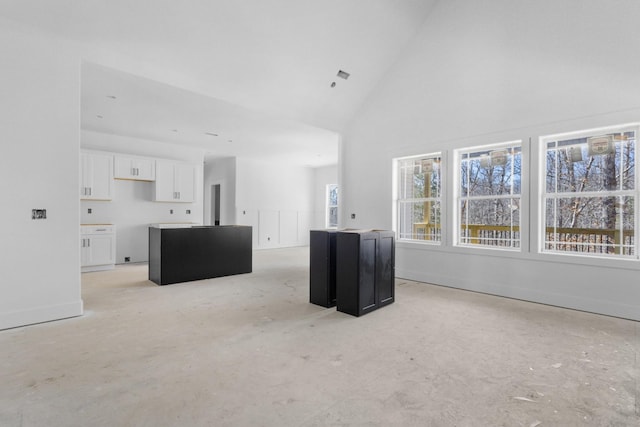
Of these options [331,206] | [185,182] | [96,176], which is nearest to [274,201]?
[331,206]

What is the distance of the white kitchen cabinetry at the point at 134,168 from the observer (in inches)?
254

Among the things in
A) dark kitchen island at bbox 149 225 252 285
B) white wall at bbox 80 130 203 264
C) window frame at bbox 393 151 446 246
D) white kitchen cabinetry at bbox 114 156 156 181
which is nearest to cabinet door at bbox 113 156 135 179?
white kitchen cabinetry at bbox 114 156 156 181

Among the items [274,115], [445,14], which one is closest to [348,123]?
[274,115]

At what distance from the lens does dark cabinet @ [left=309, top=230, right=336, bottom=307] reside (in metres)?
3.78

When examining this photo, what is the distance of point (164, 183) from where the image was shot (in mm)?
7125

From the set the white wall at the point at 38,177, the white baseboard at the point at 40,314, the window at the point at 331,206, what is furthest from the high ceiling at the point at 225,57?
the window at the point at 331,206

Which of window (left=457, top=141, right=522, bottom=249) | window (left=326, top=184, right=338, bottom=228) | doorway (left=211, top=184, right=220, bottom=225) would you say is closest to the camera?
window (left=457, top=141, right=522, bottom=249)

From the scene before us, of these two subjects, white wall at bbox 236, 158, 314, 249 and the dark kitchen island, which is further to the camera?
white wall at bbox 236, 158, 314, 249

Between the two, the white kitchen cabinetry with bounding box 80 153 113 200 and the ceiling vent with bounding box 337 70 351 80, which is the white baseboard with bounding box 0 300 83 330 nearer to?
the white kitchen cabinetry with bounding box 80 153 113 200

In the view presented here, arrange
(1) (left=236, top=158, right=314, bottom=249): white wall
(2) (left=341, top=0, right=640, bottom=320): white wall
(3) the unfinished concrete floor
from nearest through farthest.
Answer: (3) the unfinished concrete floor, (2) (left=341, top=0, right=640, bottom=320): white wall, (1) (left=236, top=158, right=314, bottom=249): white wall

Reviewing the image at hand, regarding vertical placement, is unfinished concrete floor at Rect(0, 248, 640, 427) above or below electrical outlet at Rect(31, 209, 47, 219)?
below

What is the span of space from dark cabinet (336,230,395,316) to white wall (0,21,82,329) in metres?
2.83

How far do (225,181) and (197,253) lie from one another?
4931 mm

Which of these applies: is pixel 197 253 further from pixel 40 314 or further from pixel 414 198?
pixel 414 198
